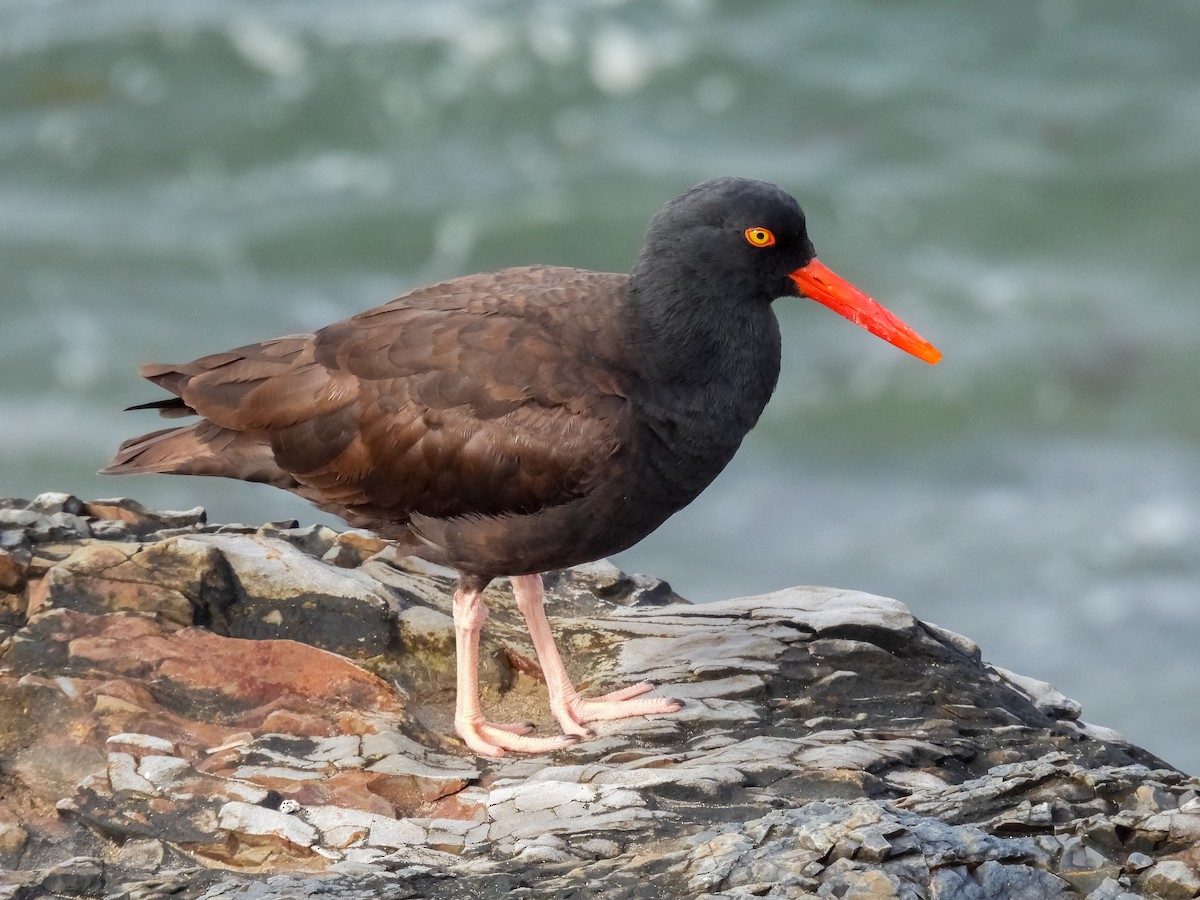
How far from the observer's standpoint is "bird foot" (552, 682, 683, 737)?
6.27m

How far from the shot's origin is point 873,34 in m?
19.8

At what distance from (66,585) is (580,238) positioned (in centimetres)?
1120

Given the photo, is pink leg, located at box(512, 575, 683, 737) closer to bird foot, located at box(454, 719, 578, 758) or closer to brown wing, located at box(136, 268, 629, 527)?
bird foot, located at box(454, 719, 578, 758)

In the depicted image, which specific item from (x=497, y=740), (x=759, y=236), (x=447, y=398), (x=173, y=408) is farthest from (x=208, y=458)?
(x=759, y=236)

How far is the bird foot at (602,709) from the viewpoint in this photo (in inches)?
247

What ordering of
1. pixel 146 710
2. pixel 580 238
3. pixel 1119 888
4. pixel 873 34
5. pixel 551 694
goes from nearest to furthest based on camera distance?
pixel 1119 888 < pixel 146 710 < pixel 551 694 < pixel 580 238 < pixel 873 34

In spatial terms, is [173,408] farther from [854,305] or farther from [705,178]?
[705,178]

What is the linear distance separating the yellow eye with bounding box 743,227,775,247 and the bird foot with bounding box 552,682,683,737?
178 cm

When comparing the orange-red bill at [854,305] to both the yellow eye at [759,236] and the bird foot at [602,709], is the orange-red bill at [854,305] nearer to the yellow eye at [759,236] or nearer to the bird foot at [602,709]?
the yellow eye at [759,236]

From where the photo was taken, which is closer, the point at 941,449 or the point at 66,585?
the point at 66,585

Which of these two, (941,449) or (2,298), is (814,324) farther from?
(2,298)

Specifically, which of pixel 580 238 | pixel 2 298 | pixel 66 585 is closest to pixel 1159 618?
pixel 580 238

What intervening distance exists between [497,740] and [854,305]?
2.19 m

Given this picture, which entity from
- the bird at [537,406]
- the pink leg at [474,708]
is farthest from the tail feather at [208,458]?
the pink leg at [474,708]
